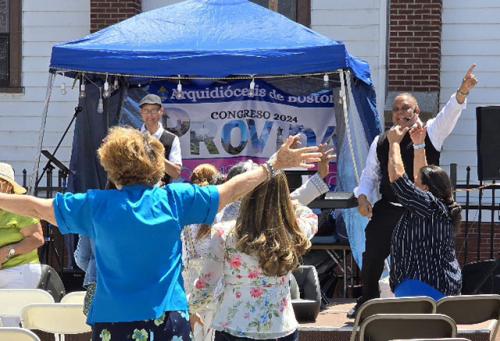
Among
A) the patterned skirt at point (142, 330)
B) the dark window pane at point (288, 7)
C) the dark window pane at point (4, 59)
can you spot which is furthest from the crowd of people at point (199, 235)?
the dark window pane at point (4, 59)

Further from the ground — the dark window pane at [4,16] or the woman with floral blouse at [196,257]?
the dark window pane at [4,16]

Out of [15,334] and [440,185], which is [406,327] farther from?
[15,334]

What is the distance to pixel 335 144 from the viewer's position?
11.2 meters

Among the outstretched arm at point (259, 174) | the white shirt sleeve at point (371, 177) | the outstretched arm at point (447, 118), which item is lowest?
the white shirt sleeve at point (371, 177)

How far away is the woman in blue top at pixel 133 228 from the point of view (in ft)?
15.2

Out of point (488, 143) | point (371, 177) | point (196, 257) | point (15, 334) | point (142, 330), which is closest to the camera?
point (142, 330)

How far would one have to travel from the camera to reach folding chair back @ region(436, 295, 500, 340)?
6371 millimetres

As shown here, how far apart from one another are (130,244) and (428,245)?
2.78 metres

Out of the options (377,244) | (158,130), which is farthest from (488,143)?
(158,130)

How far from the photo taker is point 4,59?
14.0 meters

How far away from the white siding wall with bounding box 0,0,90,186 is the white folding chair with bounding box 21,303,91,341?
7470mm

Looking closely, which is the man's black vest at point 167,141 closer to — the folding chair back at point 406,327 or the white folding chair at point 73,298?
the white folding chair at point 73,298

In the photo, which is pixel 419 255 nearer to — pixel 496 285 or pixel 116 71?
pixel 496 285

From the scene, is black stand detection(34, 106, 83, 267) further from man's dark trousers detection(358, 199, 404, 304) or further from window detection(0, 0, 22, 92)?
man's dark trousers detection(358, 199, 404, 304)
